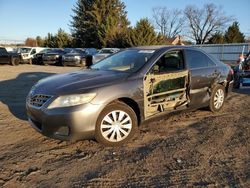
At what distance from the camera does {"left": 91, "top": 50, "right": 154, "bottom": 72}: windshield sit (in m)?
4.89

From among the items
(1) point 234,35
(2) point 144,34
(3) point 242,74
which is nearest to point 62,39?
(2) point 144,34

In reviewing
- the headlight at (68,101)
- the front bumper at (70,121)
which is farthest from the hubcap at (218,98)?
the headlight at (68,101)

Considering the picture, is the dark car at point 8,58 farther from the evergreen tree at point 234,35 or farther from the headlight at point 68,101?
the evergreen tree at point 234,35

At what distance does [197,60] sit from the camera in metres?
5.77

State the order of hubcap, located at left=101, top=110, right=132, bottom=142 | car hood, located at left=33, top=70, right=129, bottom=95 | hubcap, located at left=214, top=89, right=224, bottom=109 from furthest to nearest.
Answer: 1. hubcap, located at left=214, top=89, right=224, bottom=109
2. hubcap, located at left=101, top=110, right=132, bottom=142
3. car hood, located at left=33, top=70, right=129, bottom=95

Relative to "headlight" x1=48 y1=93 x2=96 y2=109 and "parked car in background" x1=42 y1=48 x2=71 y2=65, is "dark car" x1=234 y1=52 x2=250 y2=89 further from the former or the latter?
"parked car in background" x1=42 y1=48 x2=71 y2=65

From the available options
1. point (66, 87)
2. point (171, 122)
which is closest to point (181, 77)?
point (171, 122)

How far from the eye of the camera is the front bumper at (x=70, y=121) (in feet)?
12.9

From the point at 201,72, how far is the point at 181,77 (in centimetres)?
70

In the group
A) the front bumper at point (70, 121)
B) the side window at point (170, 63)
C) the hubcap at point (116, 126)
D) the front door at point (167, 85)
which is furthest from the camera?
the side window at point (170, 63)

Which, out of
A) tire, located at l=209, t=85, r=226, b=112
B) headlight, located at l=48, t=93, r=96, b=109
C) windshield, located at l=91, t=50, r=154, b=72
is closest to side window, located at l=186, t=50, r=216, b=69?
tire, located at l=209, t=85, r=226, b=112

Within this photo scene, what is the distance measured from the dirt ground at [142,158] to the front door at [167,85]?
0.48 m

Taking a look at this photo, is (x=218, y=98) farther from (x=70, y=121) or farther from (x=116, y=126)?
(x=70, y=121)

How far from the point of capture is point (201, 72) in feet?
18.7
